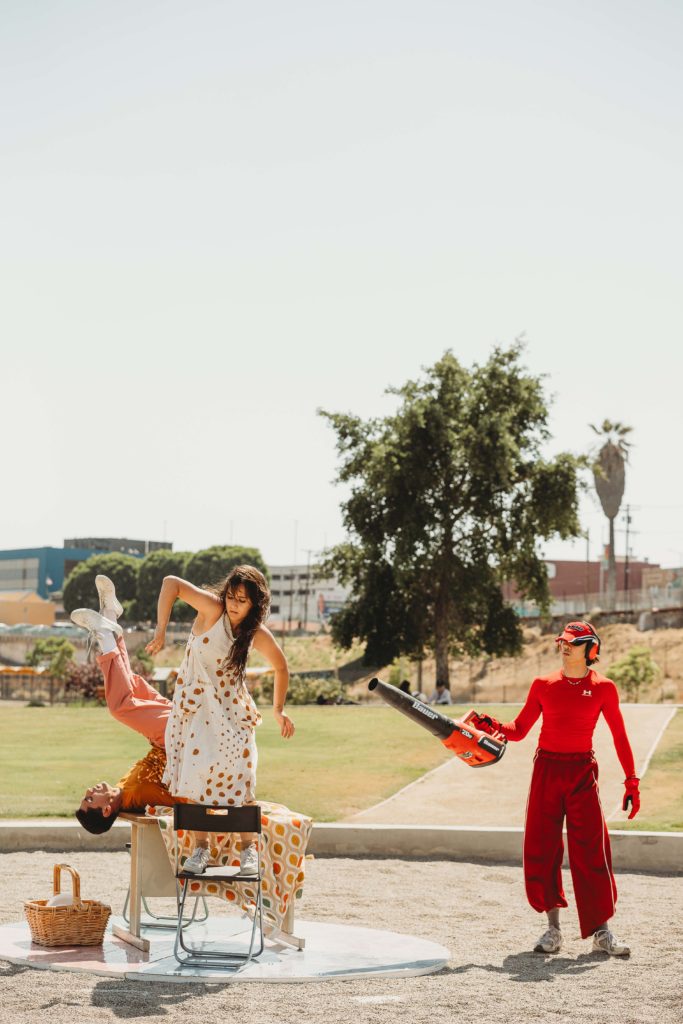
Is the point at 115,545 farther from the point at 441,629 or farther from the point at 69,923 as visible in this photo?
the point at 69,923

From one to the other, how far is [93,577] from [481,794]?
11152 centimetres

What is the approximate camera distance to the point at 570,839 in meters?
7.57

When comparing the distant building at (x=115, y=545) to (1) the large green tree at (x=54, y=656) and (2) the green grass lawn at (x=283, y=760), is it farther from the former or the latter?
(2) the green grass lawn at (x=283, y=760)

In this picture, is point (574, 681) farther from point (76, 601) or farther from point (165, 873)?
point (76, 601)

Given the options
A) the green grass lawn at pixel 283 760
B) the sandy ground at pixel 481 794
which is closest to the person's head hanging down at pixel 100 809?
the green grass lawn at pixel 283 760

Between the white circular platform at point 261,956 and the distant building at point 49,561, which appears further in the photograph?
the distant building at point 49,561

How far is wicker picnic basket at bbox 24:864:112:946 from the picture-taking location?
717 centimetres

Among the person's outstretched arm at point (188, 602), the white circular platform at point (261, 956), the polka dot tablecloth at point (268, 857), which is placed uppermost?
the person's outstretched arm at point (188, 602)

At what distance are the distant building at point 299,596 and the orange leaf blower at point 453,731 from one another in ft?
406

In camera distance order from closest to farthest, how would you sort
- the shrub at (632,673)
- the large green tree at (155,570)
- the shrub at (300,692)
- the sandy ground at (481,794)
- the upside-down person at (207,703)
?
1. the upside-down person at (207,703)
2. the sandy ground at (481,794)
3. the shrub at (300,692)
4. the shrub at (632,673)
5. the large green tree at (155,570)

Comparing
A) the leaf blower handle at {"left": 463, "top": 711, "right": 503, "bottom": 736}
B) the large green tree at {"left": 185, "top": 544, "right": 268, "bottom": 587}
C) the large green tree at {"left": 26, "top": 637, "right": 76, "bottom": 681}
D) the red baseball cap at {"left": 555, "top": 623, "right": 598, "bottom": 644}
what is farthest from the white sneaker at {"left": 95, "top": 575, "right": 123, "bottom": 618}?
the large green tree at {"left": 185, "top": 544, "right": 268, "bottom": 587}

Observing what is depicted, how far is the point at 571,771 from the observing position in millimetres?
7664

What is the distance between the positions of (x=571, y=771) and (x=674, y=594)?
6200 cm

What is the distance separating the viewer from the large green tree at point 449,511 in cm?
4181
